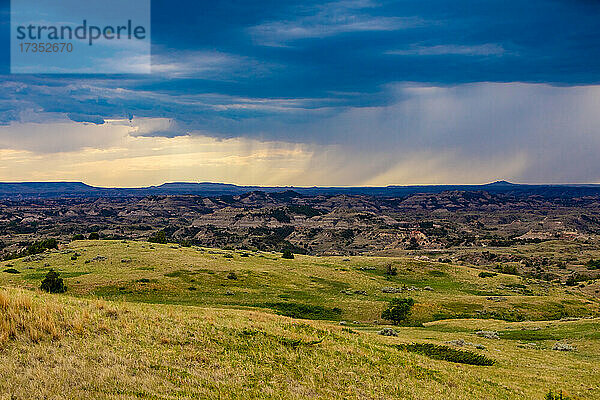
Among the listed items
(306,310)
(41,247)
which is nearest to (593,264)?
(306,310)

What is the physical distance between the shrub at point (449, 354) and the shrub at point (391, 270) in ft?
172

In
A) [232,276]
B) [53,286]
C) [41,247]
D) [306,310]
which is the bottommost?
[306,310]

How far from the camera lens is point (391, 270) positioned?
72562 millimetres

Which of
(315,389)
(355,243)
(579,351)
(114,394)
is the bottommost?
(355,243)

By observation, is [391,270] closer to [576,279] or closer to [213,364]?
[576,279]

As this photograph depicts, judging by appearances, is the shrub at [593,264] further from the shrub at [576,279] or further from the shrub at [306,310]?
A: the shrub at [306,310]

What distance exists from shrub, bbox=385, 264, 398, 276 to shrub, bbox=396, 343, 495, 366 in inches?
2067

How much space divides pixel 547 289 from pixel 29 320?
238 ft

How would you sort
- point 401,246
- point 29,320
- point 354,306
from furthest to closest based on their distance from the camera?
1. point 401,246
2. point 354,306
3. point 29,320

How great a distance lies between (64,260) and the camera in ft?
179

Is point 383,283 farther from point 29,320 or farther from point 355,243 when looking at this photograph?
point 355,243

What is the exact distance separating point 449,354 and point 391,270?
54.8 m

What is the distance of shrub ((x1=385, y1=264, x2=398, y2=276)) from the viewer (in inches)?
2822

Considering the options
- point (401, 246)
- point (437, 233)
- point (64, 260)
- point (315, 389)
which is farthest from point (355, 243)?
point (315, 389)
